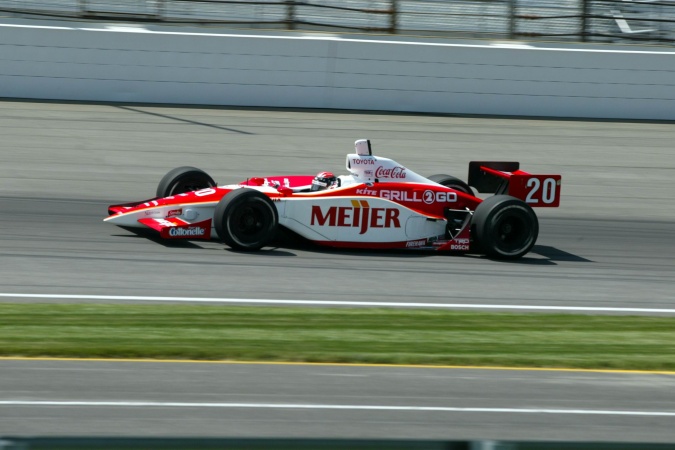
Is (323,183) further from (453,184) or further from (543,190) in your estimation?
(543,190)

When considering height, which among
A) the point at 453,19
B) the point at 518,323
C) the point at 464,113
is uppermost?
the point at 453,19

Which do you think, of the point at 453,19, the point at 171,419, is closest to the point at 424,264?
the point at 171,419

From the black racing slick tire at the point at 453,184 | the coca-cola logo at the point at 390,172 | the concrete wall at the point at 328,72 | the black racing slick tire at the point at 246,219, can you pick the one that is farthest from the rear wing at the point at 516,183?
the concrete wall at the point at 328,72

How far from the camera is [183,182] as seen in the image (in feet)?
42.5

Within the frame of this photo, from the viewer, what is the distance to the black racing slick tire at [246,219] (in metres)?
11.6

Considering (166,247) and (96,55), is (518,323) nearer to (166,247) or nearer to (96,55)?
(166,247)

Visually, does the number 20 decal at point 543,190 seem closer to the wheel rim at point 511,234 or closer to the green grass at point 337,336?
the wheel rim at point 511,234

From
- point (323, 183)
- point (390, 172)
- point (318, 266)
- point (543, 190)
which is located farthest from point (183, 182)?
point (543, 190)

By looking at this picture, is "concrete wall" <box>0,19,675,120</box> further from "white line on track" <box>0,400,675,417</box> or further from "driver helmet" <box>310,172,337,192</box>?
"white line on track" <box>0,400,675,417</box>

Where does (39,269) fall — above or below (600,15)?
below

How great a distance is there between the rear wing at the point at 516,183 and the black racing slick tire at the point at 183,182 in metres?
3.31

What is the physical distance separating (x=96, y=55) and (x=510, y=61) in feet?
27.9

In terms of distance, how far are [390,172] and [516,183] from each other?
1.55 meters

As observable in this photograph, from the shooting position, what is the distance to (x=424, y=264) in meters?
12.3
